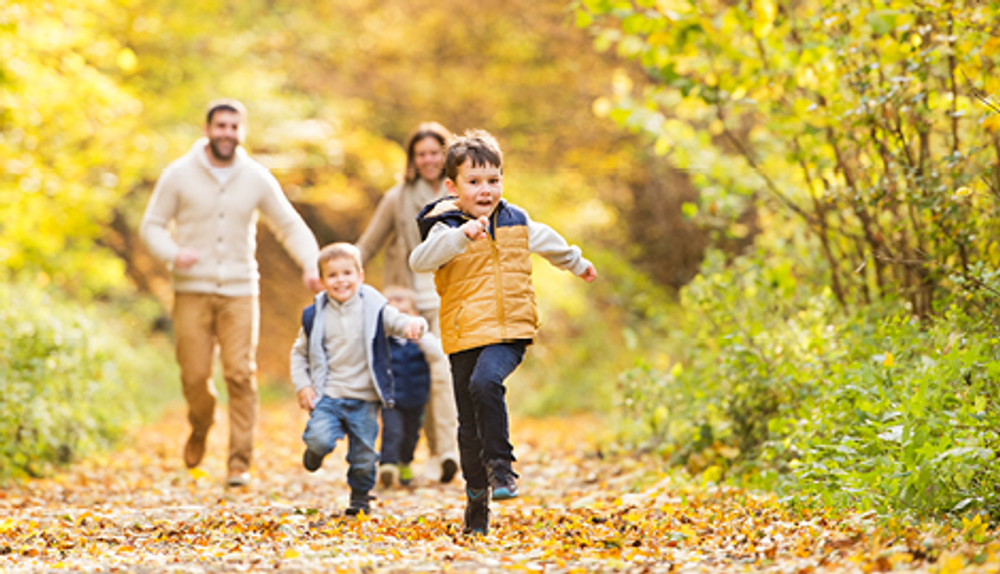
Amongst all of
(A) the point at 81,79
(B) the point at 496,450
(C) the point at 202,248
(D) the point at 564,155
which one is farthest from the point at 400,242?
(D) the point at 564,155

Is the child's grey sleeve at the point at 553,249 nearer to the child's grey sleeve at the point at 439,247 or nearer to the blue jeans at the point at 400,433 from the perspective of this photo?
the child's grey sleeve at the point at 439,247

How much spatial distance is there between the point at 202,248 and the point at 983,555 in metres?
4.98

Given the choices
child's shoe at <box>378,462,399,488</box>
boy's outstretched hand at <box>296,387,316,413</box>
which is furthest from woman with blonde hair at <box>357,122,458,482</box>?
boy's outstretched hand at <box>296,387,316,413</box>

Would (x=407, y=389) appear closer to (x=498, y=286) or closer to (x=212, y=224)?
(x=212, y=224)

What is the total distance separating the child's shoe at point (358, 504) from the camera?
17.6 ft

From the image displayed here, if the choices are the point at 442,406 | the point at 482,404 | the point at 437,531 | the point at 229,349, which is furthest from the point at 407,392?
the point at 482,404

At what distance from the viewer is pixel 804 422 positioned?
516cm

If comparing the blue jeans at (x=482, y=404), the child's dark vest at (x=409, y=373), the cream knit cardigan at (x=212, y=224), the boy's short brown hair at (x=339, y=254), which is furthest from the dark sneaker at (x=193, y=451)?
the blue jeans at (x=482, y=404)

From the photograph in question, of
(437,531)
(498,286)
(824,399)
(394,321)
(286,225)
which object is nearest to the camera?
(498,286)

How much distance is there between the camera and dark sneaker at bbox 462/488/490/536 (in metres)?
4.55

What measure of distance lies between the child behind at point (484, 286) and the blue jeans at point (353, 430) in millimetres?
983

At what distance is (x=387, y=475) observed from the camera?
22.0 ft

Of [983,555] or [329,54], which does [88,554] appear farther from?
[329,54]

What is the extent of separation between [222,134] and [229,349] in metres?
1.39
